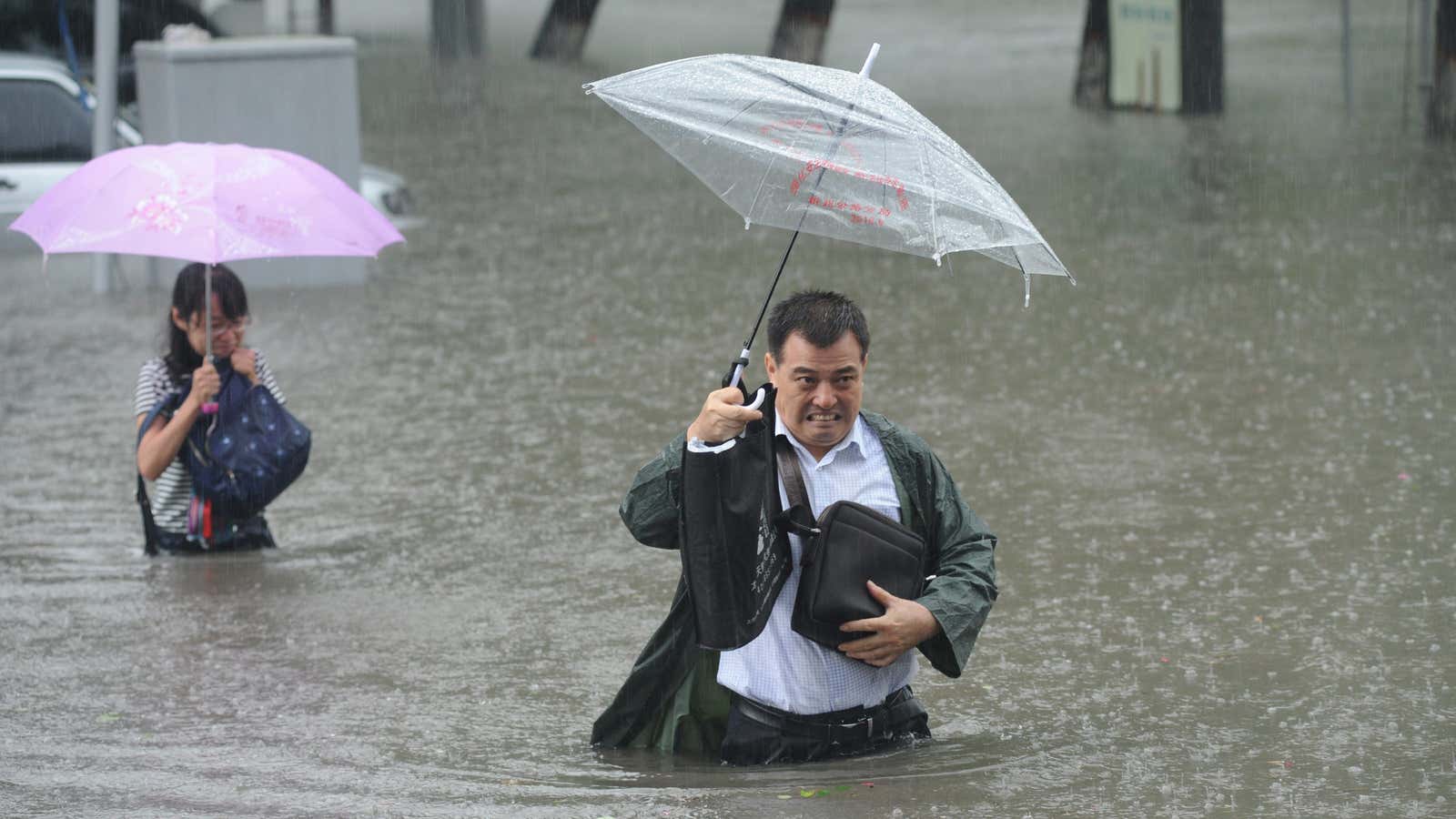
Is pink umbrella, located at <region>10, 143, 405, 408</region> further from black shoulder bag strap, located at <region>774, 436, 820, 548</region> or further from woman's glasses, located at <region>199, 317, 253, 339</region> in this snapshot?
black shoulder bag strap, located at <region>774, 436, 820, 548</region>

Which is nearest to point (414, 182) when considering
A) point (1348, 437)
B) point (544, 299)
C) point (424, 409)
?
point (544, 299)

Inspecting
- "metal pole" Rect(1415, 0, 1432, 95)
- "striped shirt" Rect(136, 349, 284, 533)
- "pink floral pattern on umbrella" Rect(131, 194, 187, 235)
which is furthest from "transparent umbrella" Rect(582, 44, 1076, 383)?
"metal pole" Rect(1415, 0, 1432, 95)

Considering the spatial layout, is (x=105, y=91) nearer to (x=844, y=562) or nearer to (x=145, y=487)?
(x=145, y=487)

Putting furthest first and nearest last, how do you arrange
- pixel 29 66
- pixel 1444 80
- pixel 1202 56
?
pixel 1202 56 → pixel 1444 80 → pixel 29 66

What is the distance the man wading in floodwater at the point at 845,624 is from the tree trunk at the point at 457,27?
23420 millimetres

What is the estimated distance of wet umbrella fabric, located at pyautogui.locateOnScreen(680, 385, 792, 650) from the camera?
434cm

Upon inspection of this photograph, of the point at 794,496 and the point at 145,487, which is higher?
the point at 794,496

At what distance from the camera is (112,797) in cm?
480

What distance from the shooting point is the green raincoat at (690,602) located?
14.8ft

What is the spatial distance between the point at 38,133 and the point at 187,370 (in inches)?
309

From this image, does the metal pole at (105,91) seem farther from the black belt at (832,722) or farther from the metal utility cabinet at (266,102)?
the black belt at (832,722)

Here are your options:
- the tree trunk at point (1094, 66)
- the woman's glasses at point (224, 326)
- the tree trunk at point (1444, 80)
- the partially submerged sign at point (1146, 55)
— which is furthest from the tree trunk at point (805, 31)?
the woman's glasses at point (224, 326)

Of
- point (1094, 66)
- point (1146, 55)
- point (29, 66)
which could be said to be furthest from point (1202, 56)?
point (29, 66)

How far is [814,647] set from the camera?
455 centimetres
